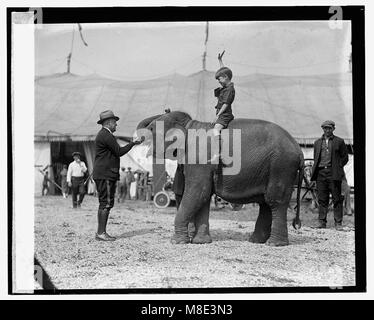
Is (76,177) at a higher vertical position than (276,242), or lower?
higher

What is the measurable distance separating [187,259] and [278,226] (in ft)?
5.11

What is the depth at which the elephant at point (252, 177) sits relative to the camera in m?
8.07

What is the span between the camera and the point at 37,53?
8.01 meters

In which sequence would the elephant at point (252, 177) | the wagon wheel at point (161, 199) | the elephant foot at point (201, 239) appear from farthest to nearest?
the wagon wheel at point (161, 199)
the elephant foot at point (201, 239)
the elephant at point (252, 177)

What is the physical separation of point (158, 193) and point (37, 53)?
22.0 ft

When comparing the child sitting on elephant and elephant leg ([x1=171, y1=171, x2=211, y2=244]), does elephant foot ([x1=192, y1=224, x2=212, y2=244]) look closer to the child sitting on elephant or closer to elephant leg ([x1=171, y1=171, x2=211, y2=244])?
elephant leg ([x1=171, y1=171, x2=211, y2=244])

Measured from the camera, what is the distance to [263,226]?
340 inches

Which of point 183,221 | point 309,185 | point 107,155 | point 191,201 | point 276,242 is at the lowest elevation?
point 276,242

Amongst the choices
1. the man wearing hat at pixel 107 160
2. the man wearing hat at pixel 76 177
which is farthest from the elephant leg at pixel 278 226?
the man wearing hat at pixel 76 177

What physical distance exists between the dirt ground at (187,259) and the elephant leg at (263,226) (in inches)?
7.3

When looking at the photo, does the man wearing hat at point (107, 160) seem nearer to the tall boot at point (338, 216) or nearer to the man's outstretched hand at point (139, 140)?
the man's outstretched hand at point (139, 140)

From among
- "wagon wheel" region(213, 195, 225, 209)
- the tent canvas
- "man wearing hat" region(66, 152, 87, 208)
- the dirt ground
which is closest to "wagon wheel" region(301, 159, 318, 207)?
the tent canvas

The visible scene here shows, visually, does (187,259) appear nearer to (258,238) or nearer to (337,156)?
(258,238)

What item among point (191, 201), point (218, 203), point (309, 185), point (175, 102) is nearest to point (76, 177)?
point (175, 102)
